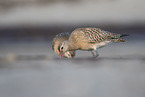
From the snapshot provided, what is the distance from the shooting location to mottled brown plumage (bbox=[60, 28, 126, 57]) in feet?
18.4

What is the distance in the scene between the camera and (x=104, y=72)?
4.35 meters

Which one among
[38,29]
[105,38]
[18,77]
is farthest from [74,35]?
[38,29]

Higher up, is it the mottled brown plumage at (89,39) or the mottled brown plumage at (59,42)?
the mottled brown plumage at (89,39)

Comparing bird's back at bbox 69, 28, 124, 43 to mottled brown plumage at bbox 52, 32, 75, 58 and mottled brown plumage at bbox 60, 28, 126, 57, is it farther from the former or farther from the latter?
mottled brown plumage at bbox 52, 32, 75, 58

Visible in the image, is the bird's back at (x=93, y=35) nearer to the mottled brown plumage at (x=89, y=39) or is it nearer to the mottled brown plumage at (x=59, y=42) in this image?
the mottled brown plumage at (x=89, y=39)

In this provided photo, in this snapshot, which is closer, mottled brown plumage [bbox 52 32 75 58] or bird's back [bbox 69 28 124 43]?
bird's back [bbox 69 28 124 43]

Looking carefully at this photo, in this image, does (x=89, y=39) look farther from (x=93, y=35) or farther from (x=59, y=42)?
(x=59, y=42)

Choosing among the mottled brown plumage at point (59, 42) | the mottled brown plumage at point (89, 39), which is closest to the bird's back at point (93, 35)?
the mottled brown plumage at point (89, 39)

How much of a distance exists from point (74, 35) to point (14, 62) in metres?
1.39

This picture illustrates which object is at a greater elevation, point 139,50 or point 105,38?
point 105,38

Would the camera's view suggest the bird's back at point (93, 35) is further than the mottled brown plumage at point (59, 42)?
No

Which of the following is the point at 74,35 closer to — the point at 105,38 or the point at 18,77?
the point at 105,38

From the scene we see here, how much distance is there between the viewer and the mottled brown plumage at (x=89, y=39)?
559cm

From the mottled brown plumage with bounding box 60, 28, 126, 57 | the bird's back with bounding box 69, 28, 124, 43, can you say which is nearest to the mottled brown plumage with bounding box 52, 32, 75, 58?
the mottled brown plumage with bounding box 60, 28, 126, 57
